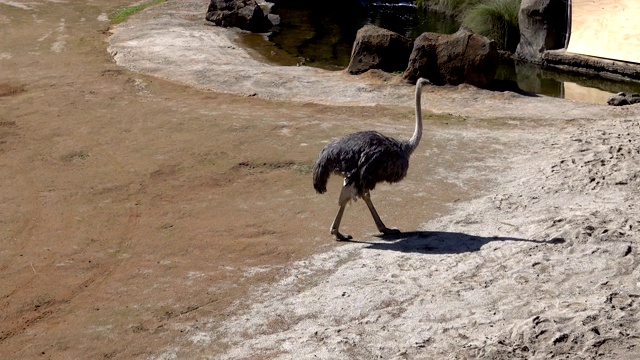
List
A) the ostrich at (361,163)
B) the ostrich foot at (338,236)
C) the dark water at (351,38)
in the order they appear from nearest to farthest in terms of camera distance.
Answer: the ostrich at (361,163), the ostrich foot at (338,236), the dark water at (351,38)

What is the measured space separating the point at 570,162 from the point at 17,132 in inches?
356

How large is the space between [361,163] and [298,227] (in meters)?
1.31

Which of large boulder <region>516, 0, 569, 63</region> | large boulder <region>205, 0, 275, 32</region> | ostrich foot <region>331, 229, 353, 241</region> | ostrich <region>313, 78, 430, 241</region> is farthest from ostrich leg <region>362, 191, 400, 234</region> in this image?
large boulder <region>205, 0, 275, 32</region>

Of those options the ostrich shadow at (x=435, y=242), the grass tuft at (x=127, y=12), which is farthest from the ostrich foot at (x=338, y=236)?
the grass tuft at (x=127, y=12)

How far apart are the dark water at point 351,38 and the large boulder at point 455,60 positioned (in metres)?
2.78

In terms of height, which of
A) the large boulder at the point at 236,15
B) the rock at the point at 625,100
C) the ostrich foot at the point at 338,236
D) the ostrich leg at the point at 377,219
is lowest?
the ostrich foot at the point at 338,236

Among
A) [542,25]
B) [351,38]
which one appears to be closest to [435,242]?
[542,25]

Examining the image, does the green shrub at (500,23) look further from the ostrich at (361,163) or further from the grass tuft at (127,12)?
the ostrich at (361,163)

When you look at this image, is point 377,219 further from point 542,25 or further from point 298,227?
point 542,25

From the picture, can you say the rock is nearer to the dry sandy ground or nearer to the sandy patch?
the dry sandy ground

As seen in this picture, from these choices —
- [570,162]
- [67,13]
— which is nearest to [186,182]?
[570,162]

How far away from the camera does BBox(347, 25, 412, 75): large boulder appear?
18.1 metres

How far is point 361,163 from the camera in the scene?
9336 mm

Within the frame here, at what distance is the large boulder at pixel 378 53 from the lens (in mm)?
18094
